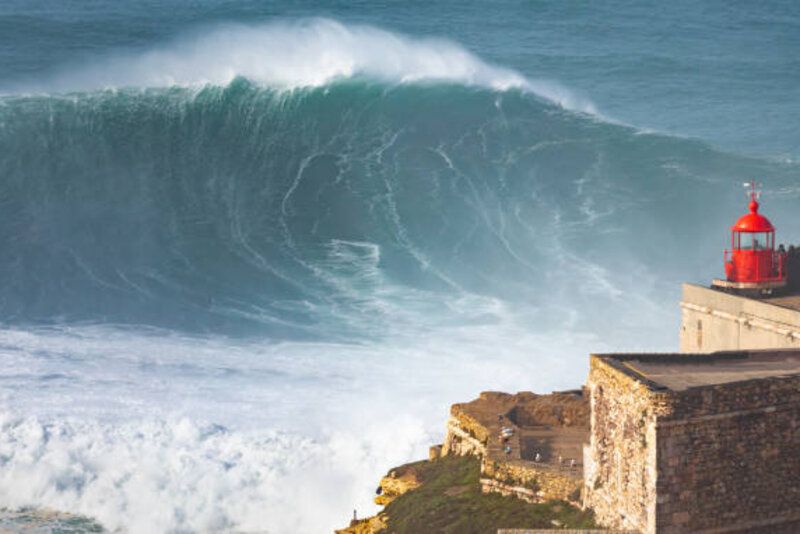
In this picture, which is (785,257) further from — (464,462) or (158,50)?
(158,50)

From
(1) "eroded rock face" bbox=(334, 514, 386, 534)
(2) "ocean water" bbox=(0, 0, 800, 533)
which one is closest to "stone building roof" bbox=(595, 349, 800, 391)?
(1) "eroded rock face" bbox=(334, 514, 386, 534)

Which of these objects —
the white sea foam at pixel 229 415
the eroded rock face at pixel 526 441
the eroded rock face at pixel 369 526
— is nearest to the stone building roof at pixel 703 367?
the eroded rock face at pixel 526 441

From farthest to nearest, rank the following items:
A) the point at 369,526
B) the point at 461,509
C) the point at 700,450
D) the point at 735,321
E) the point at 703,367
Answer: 1. the point at 735,321
2. the point at 369,526
3. the point at 461,509
4. the point at 703,367
5. the point at 700,450

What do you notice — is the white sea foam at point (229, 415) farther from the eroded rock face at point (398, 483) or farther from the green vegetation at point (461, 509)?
the green vegetation at point (461, 509)

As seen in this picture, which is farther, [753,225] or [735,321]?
[753,225]

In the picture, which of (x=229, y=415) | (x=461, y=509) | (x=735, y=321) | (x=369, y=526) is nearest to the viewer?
(x=461, y=509)

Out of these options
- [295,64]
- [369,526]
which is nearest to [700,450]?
[369,526]

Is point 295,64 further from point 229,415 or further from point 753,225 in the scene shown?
point 753,225
